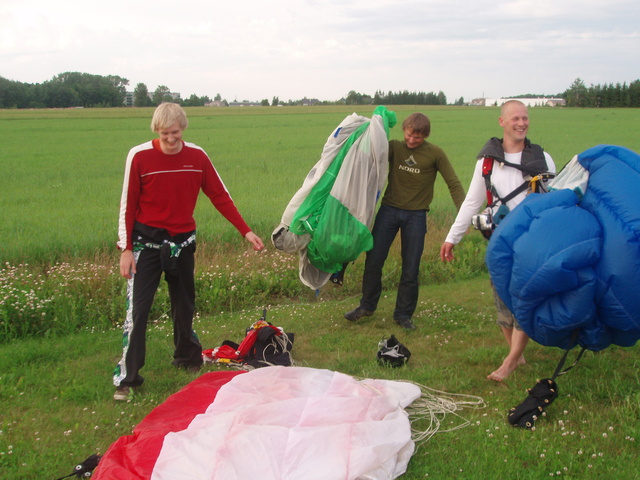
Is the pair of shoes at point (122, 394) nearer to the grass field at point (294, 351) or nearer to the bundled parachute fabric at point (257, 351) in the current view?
the grass field at point (294, 351)

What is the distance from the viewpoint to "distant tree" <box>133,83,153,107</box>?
84.7 metres

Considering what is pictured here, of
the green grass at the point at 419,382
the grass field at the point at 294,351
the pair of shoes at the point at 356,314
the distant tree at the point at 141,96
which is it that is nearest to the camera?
the green grass at the point at 419,382

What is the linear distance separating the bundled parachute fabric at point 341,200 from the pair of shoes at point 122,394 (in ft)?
6.52

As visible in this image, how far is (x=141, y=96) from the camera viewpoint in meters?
85.2

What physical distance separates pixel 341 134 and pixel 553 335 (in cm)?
311

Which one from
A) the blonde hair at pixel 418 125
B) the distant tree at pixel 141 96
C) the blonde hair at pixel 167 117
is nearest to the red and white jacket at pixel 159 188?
the blonde hair at pixel 167 117

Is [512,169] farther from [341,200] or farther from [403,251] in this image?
[403,251]

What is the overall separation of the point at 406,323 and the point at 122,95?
92.2 meters

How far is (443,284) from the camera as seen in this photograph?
809 centimetres

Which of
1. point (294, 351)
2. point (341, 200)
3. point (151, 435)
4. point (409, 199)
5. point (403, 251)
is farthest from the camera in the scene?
point (403, 251)

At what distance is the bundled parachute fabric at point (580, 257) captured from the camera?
333 centimetres

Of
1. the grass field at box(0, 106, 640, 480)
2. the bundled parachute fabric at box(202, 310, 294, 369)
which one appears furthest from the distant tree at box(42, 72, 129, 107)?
the bundled parachute fabric at box(202, 310, 294, 369)

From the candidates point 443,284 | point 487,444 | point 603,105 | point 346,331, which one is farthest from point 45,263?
point 603,105

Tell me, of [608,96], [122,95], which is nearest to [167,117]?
[608,96]
